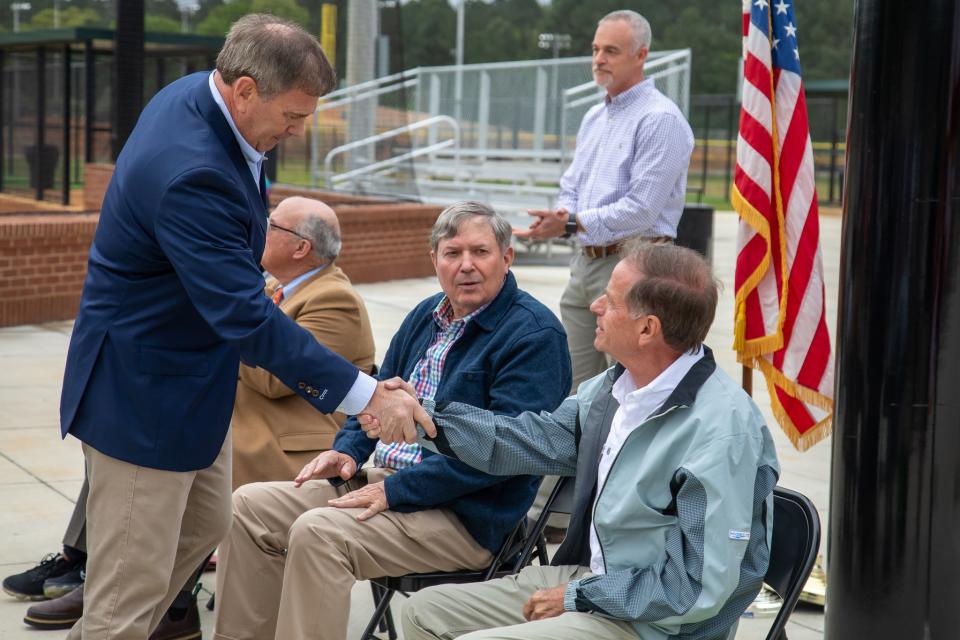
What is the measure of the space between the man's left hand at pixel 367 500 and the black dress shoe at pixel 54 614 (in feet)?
4.11

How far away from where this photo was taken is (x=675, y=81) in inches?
607

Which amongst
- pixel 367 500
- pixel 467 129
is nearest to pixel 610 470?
pixel 367 500

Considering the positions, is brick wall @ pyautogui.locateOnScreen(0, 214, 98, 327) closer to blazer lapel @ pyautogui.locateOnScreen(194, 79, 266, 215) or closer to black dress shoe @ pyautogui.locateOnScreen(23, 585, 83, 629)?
black dress shoe @ pyautogui.locateOnScreen(23, 585, 83, 629)

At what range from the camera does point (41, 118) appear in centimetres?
1672

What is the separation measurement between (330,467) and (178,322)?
0.91m

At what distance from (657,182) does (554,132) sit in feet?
40.3

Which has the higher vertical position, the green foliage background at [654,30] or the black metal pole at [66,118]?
the green foliage background at [654,30]

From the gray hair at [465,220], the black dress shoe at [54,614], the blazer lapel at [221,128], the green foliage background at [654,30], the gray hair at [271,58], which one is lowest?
the black dress shoe at [54,614]

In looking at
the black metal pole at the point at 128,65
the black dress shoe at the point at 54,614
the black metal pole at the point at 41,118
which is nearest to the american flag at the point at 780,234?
the black dress shoe at the point at 54,614

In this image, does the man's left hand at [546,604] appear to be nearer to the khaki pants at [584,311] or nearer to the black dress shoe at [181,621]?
the black dress shoe at [181,621]

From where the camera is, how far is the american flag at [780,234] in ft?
14.9

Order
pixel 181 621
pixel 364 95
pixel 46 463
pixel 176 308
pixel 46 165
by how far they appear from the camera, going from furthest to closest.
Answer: pixel 46 165 → pixel 364 95 → pixel 46 463 → pixel 181 621 → pixel 176 308

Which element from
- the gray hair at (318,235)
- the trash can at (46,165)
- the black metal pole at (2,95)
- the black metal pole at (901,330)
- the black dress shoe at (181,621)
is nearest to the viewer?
the black metal pole at (901,330)

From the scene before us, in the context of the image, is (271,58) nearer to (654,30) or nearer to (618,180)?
(618,180)
